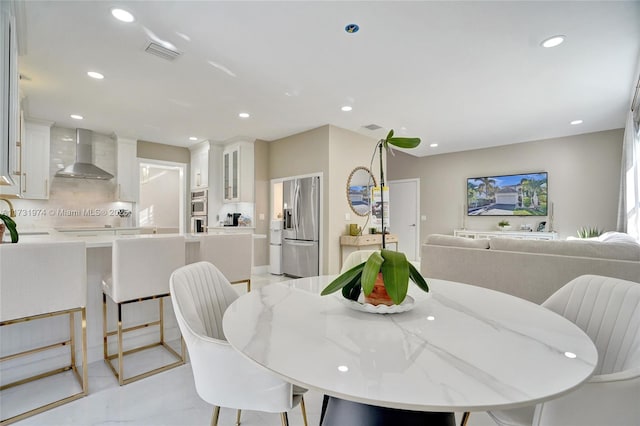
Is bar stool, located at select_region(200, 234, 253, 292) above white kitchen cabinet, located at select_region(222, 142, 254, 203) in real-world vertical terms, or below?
below

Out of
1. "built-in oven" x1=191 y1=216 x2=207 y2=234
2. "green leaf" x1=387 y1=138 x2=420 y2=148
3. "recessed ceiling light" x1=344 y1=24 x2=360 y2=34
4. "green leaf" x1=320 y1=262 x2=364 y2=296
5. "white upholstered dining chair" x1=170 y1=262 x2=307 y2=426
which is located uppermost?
"recessed ceiling light" x1=344 y1=24 x2=360 y2=34

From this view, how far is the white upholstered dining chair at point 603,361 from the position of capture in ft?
2.29

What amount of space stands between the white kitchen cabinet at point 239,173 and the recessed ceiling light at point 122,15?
3303 mm

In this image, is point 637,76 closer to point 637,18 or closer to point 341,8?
point 637,18

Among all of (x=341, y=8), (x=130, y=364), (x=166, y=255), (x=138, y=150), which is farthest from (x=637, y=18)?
(x=138, y=150)

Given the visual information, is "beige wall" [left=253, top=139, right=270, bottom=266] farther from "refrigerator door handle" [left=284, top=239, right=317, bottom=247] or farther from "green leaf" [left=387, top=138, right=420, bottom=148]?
"green leaf" [left=387, top=138, right=420, bottom=148]

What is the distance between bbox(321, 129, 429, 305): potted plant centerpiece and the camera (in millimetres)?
1001

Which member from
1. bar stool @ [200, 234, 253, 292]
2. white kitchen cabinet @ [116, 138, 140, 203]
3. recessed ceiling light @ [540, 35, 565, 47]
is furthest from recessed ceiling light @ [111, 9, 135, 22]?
white kitchen cabinet @ [116, 138, 140, 203]

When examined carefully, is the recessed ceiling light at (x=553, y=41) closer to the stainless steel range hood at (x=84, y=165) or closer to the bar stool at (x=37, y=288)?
the bar stool at (x=37, y=288)

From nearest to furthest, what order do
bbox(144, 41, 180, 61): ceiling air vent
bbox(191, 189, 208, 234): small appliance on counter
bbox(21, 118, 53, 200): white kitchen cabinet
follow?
bbox(144, 41, 180, 61): ceiling air vent → bbox(21, 118, 53, 200): white kitchen cabinet → bbox(191, 189, 208, 234): small appliance on counter

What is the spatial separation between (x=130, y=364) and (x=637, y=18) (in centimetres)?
449

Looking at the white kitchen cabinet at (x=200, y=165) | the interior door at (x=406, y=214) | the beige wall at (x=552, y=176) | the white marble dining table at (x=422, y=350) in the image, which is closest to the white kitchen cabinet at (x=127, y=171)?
the white kitchen cabinet at (x=200, y=165)

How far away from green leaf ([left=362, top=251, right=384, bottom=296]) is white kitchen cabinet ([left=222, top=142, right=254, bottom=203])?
4.77 meters

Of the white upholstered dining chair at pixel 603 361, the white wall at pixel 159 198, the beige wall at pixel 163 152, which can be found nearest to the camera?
the white upholstered dining chair at pixel 603 361
